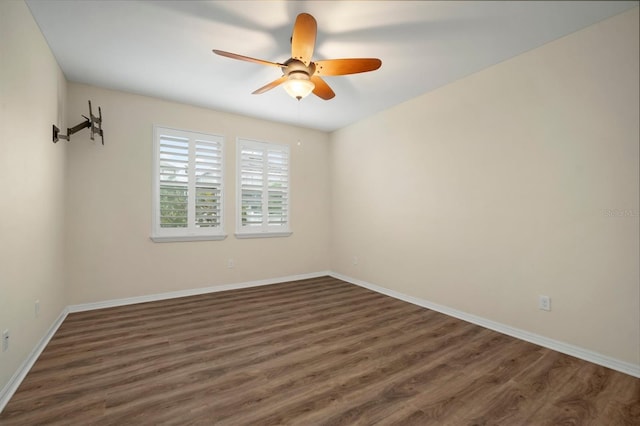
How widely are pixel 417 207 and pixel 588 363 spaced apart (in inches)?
81.9

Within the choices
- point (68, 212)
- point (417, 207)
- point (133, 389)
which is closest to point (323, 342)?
point (133, 389)

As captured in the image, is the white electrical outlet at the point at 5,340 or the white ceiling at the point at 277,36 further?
the white ceiling at the point at 277,36

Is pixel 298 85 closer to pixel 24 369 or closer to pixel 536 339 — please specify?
pixel 24 369

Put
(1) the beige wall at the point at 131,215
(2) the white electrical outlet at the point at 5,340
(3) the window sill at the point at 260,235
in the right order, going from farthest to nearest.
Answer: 1. (3) the window sill at the point at 260,235
2. (1) the beige wall at the point at 131,215
3. (2) the white electrical outlet at the point at 5,340

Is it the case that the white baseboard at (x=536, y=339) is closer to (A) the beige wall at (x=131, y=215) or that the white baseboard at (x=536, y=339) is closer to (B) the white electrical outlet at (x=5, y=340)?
(A) the beige wall at (x=131, y=215)

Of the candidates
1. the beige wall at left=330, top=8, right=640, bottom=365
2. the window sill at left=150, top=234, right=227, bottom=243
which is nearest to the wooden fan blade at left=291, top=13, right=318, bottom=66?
the beige wall at left=330, top=8, right=640, bottom=365

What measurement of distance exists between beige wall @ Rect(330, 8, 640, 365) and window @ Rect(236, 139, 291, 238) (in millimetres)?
1757

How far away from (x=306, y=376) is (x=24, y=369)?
2.00 metres

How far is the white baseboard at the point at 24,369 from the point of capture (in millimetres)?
1700

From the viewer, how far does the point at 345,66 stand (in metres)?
2.24

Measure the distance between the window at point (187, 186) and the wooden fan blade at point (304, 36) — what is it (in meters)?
2.40

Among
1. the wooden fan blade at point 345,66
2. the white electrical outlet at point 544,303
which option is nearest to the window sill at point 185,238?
the wooden fan blade at point 345,66

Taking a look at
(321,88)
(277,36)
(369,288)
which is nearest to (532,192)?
(321,88)

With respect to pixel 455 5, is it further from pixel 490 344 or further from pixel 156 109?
pixel 156 109
